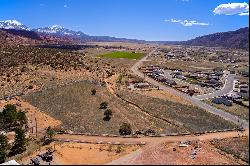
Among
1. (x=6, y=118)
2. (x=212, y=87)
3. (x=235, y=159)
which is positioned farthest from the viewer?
(x=212, y=87)

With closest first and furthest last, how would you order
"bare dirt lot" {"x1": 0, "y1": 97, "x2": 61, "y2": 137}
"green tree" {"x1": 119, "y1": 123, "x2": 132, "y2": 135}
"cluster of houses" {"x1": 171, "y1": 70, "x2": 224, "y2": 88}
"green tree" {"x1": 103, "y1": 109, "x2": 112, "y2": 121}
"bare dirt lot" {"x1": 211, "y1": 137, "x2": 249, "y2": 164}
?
"bare dirt lot" {"x1": 211, "y1": 137, "x2": 249, "y2": 164} → "green tree" {"x1": 119, "y1": 123, "x2": 132, "y2": 135} → "bare dirt lot" {"x1": 0, "y1": 97, "x2": 61, "y2": 137} → "green tree" {"x1": 103, "y1": 109, "x2": 112, "y2": 121} → "cluster of houses" {"x1": 171, "y1": 70, "x2": 224, "y2": 88}

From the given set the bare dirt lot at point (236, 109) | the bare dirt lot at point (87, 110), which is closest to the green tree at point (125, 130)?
the bare dirt lot at point (87, 110)

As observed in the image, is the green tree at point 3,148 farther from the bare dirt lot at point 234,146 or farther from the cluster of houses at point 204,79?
the cluster of houses at point 204,79

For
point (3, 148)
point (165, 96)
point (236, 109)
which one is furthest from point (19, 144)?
point (165, 96)

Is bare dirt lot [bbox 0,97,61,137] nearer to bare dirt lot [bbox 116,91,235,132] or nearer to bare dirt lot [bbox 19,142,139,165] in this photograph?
bare dirt lot [bbox 19,142,139,165]

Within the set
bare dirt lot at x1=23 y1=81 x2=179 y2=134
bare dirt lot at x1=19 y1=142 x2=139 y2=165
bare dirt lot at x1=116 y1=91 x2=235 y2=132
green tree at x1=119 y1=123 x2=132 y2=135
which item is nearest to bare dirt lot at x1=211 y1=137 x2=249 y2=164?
bare dirt lot at x1=116 y1=91 x2=235 y2=132

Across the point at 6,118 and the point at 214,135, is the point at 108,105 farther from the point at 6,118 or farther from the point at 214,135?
the point at 214,135

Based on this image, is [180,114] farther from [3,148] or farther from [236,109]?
[3,148]

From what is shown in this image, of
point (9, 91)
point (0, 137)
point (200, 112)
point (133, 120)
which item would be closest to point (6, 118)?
point (0, 137)

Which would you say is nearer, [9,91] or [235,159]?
[235,159]

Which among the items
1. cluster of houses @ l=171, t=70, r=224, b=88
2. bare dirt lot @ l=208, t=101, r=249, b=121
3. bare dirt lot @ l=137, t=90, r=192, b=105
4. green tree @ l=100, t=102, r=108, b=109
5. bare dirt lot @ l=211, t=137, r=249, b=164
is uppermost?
green tree @ l=100, t=102, r=108, b=109

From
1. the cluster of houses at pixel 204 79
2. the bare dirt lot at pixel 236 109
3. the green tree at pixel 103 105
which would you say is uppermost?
the green tree at pixel 103 105
